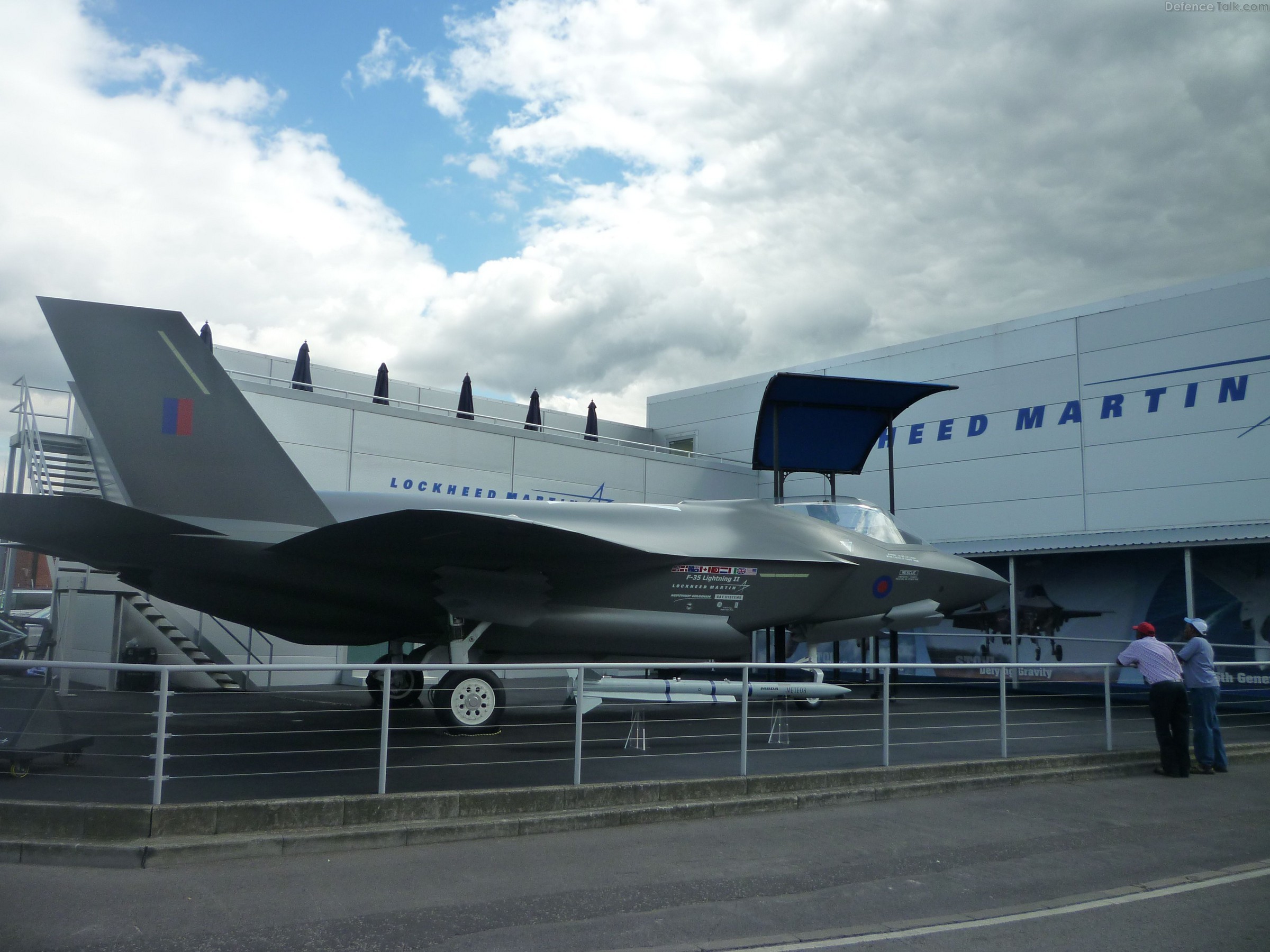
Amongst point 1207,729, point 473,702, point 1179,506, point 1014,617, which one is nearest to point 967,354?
point 1179,506

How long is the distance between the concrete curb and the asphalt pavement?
0.11 meters

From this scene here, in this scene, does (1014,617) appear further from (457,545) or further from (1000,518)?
(457,545)

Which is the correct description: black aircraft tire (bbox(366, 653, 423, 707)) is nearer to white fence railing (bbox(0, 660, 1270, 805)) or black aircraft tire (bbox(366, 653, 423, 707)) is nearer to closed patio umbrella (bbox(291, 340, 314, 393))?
white fence railing (bbox(0, 660, 1270, 805))

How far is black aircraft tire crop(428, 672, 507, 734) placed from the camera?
934cm

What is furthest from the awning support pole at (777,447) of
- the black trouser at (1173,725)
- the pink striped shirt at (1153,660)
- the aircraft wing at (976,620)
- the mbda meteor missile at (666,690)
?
the aircraft wing at (976,620)

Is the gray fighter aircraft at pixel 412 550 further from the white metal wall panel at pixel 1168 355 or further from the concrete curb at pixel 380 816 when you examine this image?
the white metal wall panel at pixel 1168 355

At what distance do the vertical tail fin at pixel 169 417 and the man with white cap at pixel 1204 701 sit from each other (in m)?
10.3

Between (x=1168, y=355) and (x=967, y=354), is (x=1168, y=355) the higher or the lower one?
the lower one

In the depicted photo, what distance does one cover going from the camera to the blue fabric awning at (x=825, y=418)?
13805 mm

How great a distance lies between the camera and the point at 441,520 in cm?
845

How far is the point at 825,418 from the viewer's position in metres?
15.2

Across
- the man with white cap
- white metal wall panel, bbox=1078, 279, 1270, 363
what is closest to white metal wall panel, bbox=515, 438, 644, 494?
white metal wall panel, bbox=1078, 279, 1270, 363

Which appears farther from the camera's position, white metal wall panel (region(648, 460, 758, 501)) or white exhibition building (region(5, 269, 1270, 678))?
white metal wall panel (region(648, 460, 758, 501))

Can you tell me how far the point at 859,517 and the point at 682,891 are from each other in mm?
8258
